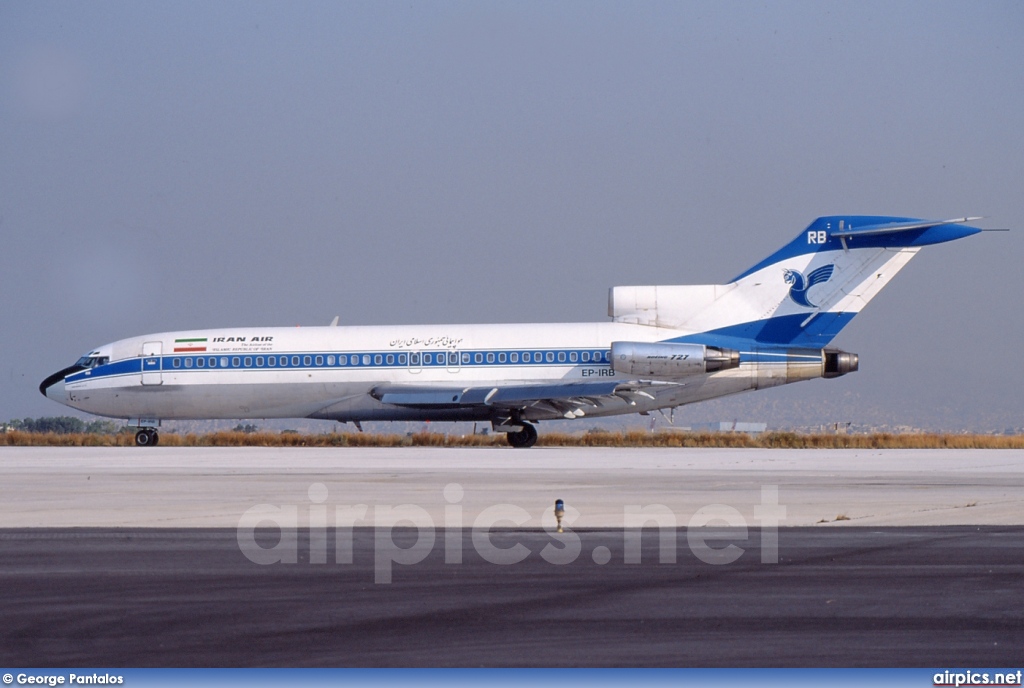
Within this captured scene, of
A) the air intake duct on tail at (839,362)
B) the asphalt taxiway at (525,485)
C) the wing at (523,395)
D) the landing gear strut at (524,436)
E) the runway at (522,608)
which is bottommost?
the runway at (522,608)

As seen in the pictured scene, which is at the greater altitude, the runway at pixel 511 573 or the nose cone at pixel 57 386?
the nose cone at pixel 57 386

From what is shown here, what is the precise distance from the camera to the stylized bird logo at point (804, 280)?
33844mm

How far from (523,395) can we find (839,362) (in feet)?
29.9

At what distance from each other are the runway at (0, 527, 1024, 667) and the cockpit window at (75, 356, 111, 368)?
26.2m

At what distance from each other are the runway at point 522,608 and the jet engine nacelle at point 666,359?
21.3m

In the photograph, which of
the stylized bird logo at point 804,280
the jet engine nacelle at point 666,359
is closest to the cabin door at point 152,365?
the jet engine nacelle at point 666,359

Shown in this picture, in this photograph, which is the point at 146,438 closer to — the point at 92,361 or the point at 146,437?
the point at 146,437

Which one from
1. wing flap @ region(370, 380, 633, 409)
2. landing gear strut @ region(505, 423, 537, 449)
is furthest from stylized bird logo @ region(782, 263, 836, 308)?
landing gear strut @ region(505, 423, 537, 449)

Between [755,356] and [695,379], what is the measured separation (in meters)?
1.84

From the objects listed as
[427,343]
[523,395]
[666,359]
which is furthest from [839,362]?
[427,343]

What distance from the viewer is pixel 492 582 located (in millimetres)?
9422

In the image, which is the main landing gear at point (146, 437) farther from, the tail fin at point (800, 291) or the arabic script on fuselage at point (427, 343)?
the tail fin at point (800, 291)

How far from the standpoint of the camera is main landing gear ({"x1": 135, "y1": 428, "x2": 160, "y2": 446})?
3669 centimetres

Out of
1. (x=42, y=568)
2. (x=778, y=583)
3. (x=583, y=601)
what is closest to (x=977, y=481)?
(x=778, y=583)
